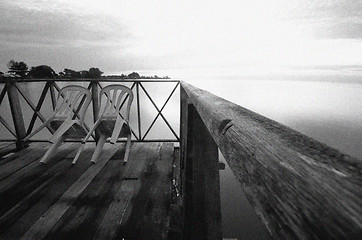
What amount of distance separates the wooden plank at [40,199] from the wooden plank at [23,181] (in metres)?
0.09

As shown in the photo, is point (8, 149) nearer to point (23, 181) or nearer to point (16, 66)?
point (23, 181)

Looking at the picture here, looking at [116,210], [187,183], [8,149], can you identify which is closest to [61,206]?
[116,210]

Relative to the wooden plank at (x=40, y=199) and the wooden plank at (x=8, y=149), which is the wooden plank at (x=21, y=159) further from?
the wooden plank at (x=40, y=199)

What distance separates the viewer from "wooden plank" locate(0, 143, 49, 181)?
2855 mm

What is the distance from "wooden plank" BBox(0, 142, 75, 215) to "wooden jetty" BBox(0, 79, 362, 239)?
1 centimetres

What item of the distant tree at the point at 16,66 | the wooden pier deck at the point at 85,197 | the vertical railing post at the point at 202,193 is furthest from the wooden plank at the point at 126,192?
the distant tree at the point at 16,66

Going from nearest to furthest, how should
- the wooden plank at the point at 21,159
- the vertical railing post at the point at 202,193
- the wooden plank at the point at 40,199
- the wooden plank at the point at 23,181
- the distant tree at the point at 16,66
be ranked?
the vertical railing post at the point at 202,193
the wooden plank at the point at 40,199
the wooden plank at the point at 23,181
the wooden plank at the point at 21,159
the distant tree at the point at 16,66

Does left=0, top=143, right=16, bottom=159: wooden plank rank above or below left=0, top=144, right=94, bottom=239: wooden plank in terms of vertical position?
above

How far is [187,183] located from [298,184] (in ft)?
3.32

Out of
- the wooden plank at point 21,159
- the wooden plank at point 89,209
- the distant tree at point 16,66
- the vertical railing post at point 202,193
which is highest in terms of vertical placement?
the distant tree at point 16,66

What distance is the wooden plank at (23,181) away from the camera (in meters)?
2.19

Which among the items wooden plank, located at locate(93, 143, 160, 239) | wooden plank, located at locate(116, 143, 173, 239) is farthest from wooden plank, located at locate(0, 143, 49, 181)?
wooden plank, located at locate(116, 143, 173, 239)

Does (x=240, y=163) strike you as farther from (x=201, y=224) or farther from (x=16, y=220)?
(x=16, y=220)

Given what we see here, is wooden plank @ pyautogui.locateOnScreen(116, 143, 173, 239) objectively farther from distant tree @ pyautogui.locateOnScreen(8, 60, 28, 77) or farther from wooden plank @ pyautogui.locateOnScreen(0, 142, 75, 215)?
distant tree @ pyautogui.locateOnScreen(8, 60, 28, 77)
